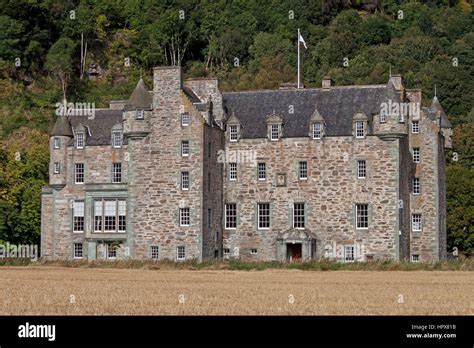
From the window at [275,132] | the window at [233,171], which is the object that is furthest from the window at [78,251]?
the window at [275,132]

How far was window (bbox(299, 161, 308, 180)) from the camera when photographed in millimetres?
76688

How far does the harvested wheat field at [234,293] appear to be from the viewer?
32.2 metres

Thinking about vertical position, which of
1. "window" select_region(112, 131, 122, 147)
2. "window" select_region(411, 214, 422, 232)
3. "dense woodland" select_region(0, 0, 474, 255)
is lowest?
"window" select_region(411, 214, 422, 232)

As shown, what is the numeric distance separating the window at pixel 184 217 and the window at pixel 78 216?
7.93 m

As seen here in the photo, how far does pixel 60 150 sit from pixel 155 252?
1044 centimetres

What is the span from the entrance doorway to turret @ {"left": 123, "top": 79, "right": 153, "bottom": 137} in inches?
435

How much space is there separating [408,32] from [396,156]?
253 feet

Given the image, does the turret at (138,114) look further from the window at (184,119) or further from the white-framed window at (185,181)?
the white-framed window at (185,181)

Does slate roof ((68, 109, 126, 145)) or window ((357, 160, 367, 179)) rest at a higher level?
slate roof ((68, 109, 126, 145))

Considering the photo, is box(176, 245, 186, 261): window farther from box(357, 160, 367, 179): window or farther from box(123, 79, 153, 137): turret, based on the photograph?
box(357, 160, 367, 179): window

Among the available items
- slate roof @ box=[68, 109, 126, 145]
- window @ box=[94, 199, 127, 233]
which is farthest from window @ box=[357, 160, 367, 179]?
slate roof @ box=[68, 109, 126, 145]
